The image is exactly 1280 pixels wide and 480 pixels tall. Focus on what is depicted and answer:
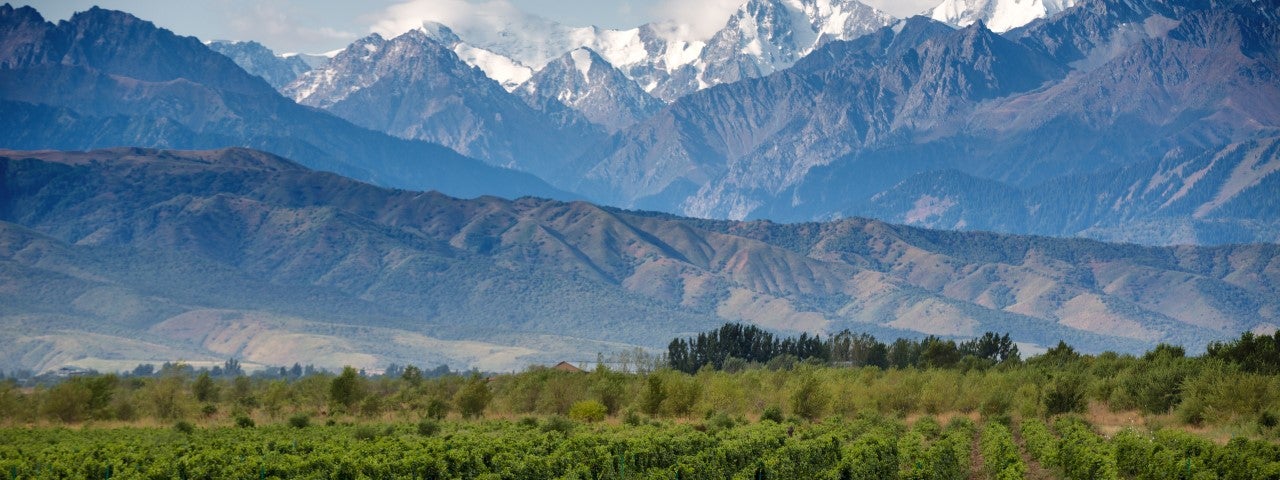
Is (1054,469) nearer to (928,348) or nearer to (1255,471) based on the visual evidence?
(1255,471)

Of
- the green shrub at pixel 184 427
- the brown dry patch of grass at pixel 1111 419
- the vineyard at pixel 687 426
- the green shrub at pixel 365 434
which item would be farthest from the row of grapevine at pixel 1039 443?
the green shrub at pixel 184 427

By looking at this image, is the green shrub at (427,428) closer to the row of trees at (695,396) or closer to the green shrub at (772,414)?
the row of trees at (695,396)

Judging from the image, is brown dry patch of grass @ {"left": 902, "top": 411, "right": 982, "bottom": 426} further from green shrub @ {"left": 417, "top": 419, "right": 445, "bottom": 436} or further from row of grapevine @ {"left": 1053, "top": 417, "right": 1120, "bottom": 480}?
green shrub @ {"left": 417, "top": 419, "right": 445, "bottom": 436}

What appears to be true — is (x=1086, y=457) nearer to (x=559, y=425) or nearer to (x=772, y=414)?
(x=559, y=425)

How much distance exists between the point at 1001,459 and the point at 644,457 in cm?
1455

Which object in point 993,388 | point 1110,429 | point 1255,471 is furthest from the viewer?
point 993,388

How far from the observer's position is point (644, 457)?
2410 inches

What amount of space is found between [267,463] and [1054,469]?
31.9 m

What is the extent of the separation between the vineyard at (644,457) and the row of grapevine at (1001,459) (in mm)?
98

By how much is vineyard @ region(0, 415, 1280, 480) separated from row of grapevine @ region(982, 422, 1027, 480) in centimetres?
10

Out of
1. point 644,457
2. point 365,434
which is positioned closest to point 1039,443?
point 644,457

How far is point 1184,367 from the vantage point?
9588 centimetres

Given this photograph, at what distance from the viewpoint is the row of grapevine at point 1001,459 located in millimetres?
56125

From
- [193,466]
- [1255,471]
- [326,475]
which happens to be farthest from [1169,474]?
[193,466]
